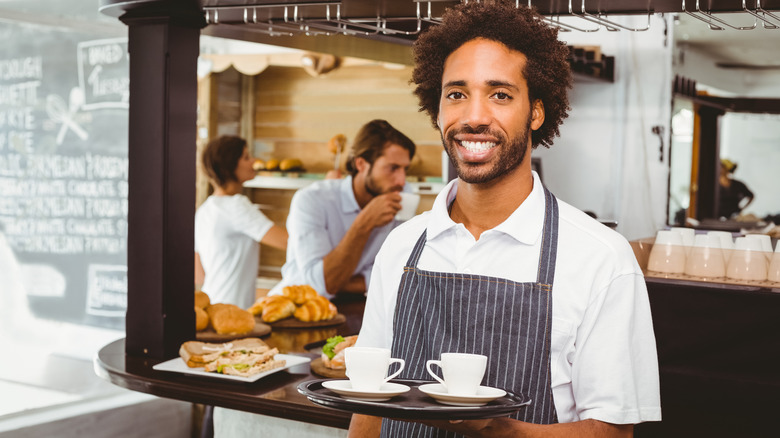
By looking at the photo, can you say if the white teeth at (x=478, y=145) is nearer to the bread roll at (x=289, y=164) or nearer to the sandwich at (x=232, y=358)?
the sandwich at (x=232, y=358)

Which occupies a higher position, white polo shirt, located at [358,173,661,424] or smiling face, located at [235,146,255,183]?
smiling face, located at [235,146,255,183]

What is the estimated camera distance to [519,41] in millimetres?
1457

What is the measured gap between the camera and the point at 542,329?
1.41 metres

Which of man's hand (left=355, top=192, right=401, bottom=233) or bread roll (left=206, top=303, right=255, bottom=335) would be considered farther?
man's hand (left=355, top=192, right=401, bottom=233)

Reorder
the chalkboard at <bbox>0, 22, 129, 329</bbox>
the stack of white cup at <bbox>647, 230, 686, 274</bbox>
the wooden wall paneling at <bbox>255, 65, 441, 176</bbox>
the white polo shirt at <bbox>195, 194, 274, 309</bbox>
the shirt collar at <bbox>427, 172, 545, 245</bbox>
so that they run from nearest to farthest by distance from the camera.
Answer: the shirt collar at <bbox>427, 172, 545, 245</bbox> < the stack of white cup at <bbox>647, 230, 686, 274</bbox> < the white polo shirt at <bbox>195, 194, 274, 309</bbox> < the chalkboard at <bbox>0, 22, 129, 329</bbox> < the wooden wall paneling at <bbox>255, 65, 441, 176</bbox>

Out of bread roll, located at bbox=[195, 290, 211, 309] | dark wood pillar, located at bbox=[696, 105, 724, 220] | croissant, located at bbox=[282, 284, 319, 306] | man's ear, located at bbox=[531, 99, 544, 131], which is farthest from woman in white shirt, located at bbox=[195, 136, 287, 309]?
dark wood pillar, located at bbox=[696, 105, 724, 220]

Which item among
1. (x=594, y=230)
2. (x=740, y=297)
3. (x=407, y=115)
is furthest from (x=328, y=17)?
(x=407, y=115)

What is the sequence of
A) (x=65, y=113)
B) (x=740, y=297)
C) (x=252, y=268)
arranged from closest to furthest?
1. (x=740, y=297)
2. (x=252, y=268)
3. (x=65, y=113)

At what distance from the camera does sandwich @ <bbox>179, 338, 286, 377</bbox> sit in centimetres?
240

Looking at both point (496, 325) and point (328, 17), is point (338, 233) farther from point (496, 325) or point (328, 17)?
point (496, 325)

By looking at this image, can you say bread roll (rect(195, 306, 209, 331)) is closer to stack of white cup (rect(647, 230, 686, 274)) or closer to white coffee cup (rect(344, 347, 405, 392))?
stack of white cup (rect(647, 230, 686, 274))

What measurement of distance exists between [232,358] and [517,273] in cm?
124

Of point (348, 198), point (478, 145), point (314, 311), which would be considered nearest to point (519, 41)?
point (478, 145)

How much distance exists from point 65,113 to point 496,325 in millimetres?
4111
